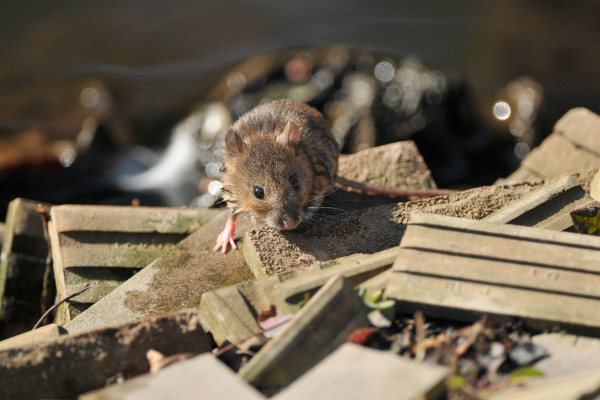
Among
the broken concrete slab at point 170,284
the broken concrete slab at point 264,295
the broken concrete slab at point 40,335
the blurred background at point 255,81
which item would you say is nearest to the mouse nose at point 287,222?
the broken concrete slab at point 170,284

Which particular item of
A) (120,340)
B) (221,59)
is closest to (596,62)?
(221,59)

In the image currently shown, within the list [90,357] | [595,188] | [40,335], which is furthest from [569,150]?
[40,335]

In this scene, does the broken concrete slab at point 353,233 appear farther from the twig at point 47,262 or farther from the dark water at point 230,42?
the dark water at point 230,42

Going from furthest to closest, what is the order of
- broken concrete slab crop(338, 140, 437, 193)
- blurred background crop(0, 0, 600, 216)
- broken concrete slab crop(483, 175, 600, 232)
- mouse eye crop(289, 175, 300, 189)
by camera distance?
blurred background crop(0, 0, 600, 216)
broken concrete slab crop(338, 140, 437, 193)
mouse eye crop(289, 175, 300, 189)
broken concrete slab crop(483, 175, 600, 232)

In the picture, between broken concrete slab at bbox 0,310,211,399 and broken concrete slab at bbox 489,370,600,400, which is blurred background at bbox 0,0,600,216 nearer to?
broken concrete slab at bbox 0,310,211,399

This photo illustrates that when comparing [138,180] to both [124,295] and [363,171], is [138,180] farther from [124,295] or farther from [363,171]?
[124,295]

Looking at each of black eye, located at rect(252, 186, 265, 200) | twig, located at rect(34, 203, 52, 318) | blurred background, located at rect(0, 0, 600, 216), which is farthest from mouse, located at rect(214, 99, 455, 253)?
blurred background, located at rect(0, 0, 600, 216)
